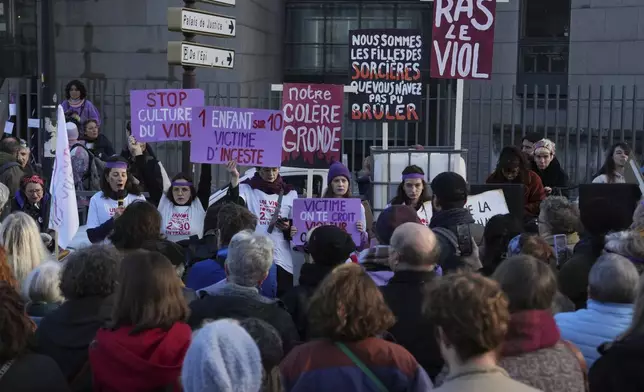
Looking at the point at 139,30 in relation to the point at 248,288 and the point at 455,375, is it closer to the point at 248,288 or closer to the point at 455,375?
the point at 248,288

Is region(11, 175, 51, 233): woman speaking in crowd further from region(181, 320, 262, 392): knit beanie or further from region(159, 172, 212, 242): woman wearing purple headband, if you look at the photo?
region(181, 320, 262, 392): knit beanie

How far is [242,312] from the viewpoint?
170 inches

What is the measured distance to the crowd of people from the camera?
3.22 metres

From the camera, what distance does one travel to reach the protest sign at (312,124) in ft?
30.4

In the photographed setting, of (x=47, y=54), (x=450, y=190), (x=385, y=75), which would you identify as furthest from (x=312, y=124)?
(x=47, y=54)

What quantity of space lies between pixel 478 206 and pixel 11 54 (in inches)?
448

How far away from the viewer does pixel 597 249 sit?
5.52 metres

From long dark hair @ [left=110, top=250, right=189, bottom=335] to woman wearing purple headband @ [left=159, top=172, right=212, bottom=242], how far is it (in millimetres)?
3993

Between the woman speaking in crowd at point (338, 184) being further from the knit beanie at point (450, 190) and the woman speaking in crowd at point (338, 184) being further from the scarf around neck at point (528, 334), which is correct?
the scarf around neck at point (528, 334)

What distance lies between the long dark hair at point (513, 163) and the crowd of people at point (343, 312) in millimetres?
2173

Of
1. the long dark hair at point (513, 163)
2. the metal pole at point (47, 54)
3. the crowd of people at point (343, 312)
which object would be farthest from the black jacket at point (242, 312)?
the metal pole at point (47, 54)

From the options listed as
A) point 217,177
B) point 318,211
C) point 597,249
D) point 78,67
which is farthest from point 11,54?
point 597,249

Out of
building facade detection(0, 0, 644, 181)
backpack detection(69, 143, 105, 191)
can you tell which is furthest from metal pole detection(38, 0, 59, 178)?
backpack detection(69, 143, 105, 191)

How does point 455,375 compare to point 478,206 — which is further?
point 478,206
